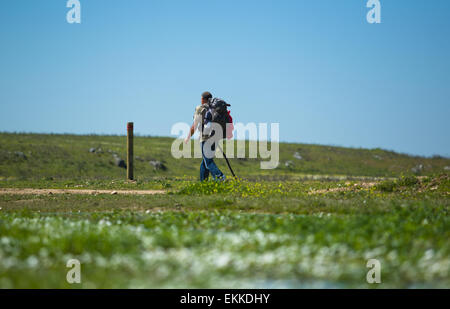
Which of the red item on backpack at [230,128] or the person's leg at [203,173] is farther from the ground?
the red item on backpack at [230,128]

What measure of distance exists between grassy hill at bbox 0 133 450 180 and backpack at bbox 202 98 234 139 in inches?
443

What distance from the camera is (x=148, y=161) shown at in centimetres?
4541

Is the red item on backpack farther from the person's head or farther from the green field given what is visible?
the green field

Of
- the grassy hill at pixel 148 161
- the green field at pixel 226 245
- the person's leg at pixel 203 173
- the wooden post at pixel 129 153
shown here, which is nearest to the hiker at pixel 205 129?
the person's leg at pixel 203 173

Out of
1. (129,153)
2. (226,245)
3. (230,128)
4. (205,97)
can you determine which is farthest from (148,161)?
(226,245)

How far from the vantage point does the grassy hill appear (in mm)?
38531

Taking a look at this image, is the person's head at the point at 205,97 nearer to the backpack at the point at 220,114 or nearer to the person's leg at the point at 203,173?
the backpack at the point at 220,114

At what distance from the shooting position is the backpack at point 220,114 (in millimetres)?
18203

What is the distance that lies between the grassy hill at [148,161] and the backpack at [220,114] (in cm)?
1125

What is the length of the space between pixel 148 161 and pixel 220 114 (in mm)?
27983

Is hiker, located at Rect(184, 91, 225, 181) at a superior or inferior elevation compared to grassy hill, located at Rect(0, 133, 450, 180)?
superior

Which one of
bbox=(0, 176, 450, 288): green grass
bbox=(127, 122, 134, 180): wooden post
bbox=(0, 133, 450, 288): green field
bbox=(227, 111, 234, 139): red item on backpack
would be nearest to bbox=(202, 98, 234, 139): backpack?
bbox=(227, 111, 234, 139): red item on backpack
